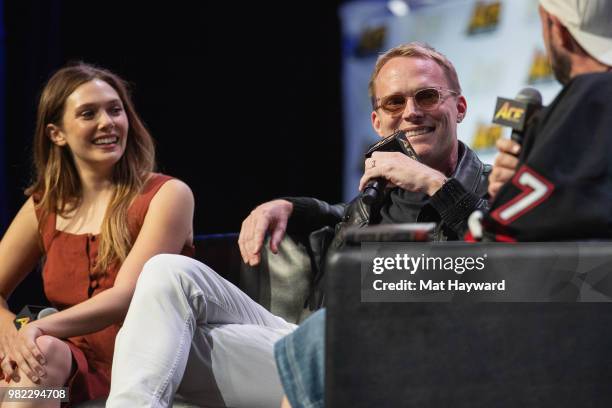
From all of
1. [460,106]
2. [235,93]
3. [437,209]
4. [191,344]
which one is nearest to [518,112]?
[437,209]

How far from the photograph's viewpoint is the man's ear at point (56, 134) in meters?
2.95

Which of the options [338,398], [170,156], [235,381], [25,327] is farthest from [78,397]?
[170,156]

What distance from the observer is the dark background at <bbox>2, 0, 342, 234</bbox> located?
15.8ft

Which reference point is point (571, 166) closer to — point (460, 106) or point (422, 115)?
point (422, 115)

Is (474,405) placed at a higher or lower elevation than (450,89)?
lower

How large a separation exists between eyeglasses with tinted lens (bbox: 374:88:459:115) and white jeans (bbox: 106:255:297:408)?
717 millimetres

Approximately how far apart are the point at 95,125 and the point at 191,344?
3.48 ft

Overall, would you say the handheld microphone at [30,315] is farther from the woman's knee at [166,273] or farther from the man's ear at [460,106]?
the man's ear at [460,106]

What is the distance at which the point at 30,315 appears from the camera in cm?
258

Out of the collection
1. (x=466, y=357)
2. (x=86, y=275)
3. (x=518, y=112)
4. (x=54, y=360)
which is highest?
(x=518, y=112)

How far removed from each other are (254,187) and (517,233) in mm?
3628

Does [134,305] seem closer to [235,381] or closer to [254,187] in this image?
[235,381]

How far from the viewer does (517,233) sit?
1.42 metres

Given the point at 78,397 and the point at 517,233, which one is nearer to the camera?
the point at 517,233
